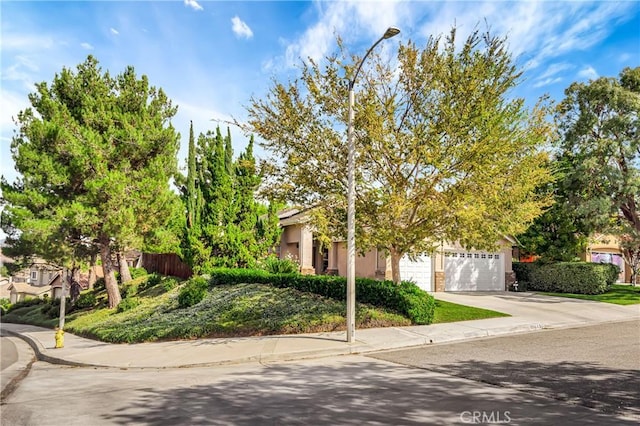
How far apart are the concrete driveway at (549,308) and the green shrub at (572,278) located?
2.90 meters

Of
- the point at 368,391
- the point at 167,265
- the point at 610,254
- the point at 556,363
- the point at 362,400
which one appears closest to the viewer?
the point at 362,400

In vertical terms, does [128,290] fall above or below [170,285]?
below

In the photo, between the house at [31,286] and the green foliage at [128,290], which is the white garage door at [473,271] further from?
the house at [31,286]

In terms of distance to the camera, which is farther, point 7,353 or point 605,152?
point 605,152

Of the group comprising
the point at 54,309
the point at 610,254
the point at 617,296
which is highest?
the point at 610,254

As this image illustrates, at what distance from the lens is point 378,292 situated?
1576cm

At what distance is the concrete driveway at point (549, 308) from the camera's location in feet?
54.3

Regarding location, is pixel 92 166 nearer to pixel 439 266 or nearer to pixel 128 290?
pixel 128 290

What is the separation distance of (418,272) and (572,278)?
9460mm

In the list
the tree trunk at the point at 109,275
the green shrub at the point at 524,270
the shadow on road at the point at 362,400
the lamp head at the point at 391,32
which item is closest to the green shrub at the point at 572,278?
the green shrub at the point at 524,270

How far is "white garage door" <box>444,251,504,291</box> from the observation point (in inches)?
989

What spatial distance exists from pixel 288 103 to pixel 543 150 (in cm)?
936

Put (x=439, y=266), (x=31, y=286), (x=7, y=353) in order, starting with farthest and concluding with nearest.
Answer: (x=31, y=286) → (x=439, y=266) → (x=7, y=353)

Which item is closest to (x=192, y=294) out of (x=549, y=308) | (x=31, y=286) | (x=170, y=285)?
(x=170, y=285)
